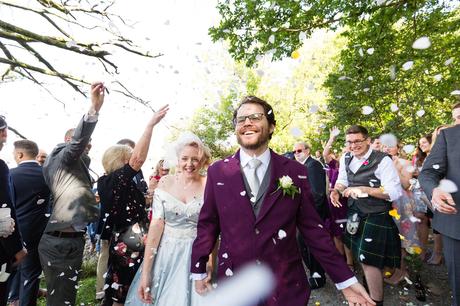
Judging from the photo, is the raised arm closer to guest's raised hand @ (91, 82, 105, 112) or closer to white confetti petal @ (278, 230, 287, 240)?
guest's raised hand @ (91, 82, 105, 112)

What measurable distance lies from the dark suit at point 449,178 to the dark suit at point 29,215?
4.63 m

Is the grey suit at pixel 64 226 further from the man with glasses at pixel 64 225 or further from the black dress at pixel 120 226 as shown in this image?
the black dress at pixel 120 226

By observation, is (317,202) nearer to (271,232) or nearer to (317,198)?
(317,198)

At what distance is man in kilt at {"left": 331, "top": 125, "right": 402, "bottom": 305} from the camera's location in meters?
3.96

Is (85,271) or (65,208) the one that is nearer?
(65,208)

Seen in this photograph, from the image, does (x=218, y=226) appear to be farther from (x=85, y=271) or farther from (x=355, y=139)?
(x=85, y=271)

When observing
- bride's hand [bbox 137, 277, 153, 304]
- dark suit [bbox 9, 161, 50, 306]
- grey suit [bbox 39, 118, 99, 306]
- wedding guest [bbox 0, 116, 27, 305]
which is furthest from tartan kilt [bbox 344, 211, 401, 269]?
dark suit [bbox 9, 161, 50, 306]

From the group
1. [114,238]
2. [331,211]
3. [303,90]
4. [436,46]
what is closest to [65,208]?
[114,238]

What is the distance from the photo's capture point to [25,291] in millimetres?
4480

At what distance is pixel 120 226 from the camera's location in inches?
154

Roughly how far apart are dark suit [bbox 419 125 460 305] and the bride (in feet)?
6.97

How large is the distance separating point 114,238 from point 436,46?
9535 mm

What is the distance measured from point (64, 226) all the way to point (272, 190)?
2.53 m

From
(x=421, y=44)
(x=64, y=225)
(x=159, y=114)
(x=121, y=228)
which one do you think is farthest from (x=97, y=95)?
(x=421, y=44)
